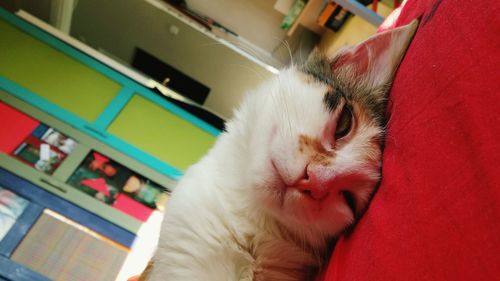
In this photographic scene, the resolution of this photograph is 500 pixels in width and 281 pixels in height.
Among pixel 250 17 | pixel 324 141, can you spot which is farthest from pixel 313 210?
pixel 250 17

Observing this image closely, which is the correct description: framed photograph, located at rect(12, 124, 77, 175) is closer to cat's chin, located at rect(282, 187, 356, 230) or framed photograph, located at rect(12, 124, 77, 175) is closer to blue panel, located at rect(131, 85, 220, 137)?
blue panel, located at rect(131, 85, 220, 137)

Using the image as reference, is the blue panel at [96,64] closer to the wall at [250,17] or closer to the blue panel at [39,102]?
the blue panel at [39,102]

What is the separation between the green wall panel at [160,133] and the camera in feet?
7.95

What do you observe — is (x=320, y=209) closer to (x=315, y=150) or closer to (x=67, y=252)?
(x=315, y=150)

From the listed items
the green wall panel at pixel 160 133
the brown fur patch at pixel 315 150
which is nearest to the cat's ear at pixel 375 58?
the brown fur patch at pixel 315 150

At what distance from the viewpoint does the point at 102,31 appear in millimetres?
3387

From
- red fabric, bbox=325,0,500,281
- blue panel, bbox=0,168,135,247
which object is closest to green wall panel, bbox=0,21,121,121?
blue panel, bbox=0,168,135,247

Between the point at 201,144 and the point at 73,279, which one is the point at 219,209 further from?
the point at 201,144

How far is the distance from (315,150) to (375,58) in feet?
1.13

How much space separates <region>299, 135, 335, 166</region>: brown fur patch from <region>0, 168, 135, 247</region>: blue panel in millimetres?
1711

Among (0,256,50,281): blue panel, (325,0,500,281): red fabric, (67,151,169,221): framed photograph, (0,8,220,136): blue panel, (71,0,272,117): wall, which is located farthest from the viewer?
(71,0,272,117): wall

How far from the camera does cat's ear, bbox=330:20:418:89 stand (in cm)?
70

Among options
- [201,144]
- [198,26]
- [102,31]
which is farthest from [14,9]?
[201,144]

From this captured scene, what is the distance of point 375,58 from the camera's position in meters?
0.81
